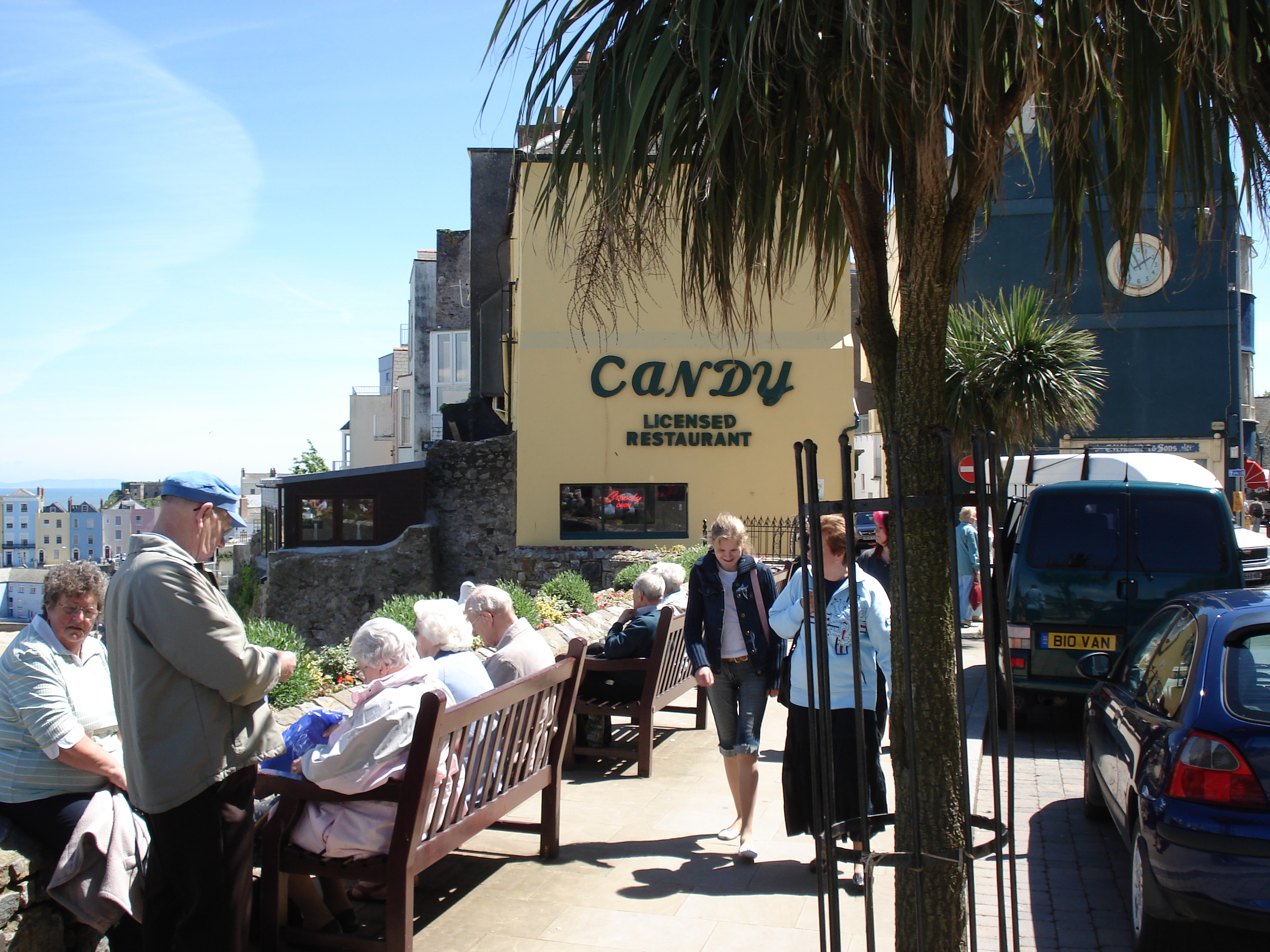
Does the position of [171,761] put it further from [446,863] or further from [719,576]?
[719,576]

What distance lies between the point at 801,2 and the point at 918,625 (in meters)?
1.65

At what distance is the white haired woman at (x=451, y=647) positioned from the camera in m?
4.77

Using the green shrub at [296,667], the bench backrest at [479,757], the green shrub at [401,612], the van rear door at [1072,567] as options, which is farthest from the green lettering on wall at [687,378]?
the bench backrest at [479,757]

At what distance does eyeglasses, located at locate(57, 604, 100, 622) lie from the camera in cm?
387

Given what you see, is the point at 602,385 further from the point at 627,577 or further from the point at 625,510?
the point at 627,577

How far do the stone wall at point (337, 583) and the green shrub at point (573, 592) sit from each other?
1363cm

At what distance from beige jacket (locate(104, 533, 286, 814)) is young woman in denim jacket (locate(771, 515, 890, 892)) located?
2.53 metres

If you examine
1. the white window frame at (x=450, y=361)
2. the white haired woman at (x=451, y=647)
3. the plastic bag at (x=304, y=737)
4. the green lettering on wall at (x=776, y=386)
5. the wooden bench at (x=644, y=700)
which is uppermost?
the white window frame at (x=450, y=361)

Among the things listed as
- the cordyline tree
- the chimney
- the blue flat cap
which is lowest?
the blue flat cap

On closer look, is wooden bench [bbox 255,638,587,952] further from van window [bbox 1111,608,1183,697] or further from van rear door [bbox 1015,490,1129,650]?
van rear door [bbox 1015,490,1129,650]

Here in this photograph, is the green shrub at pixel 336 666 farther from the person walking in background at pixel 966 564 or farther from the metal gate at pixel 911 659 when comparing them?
the person walking in background at pixel 966 564

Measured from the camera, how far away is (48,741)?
3625mm

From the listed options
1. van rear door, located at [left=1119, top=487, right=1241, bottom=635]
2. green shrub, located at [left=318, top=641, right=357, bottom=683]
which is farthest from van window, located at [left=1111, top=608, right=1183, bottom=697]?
green shrub, located at [left=318, top=641, right=357, bottom=683]

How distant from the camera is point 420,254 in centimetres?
5416
